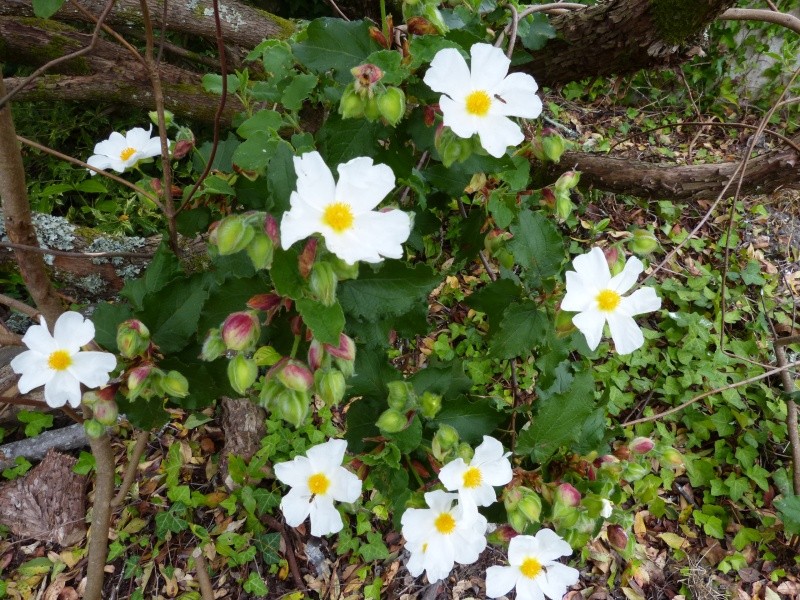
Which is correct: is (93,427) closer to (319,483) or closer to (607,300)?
(319,483)

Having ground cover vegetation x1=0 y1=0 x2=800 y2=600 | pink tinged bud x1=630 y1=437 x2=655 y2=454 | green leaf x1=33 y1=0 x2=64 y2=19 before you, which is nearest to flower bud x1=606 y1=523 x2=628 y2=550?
ground cover vegetation x1=0 y1=0 x2=800 y2=600

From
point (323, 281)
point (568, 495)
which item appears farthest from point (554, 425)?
point (323, 281)

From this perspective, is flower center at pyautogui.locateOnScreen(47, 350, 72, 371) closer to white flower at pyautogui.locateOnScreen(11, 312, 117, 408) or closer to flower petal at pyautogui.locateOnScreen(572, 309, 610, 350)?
white flower at pyautogui.locateOnScreen(11, 312, 117, 408)

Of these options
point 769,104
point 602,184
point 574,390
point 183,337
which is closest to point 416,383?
point 574,390

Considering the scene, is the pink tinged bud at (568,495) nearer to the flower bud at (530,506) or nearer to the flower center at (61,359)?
the flower bud at (530,506)

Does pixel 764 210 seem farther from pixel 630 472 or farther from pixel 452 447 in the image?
pixel 452 447

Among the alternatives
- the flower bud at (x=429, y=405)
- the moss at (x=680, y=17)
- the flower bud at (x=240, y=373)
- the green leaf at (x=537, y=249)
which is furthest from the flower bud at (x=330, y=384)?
the moss at (x=680, y=17)
